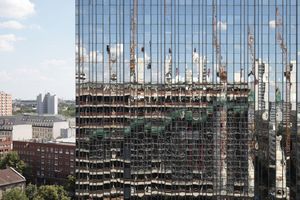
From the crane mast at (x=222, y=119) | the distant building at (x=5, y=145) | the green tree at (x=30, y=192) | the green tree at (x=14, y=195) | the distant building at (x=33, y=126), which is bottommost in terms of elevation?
the green tree at (x=30, y=192)

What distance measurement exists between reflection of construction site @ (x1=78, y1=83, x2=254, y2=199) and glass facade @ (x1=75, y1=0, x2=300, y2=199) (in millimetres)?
124

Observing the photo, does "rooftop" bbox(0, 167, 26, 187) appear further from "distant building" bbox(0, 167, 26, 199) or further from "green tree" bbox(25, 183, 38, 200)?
"green tree" bbox(25, 183, 38, 200)

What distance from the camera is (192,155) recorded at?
2136 inches

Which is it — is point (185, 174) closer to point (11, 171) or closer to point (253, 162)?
point (253, 162)

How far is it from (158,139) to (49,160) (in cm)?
7107

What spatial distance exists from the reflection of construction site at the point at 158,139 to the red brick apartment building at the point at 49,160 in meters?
60.3

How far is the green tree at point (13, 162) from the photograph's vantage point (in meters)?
116

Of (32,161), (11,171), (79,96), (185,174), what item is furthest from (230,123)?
(32,161)

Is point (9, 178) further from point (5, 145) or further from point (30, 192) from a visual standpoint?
point (5, 145)

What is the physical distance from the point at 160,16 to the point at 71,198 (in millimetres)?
50859

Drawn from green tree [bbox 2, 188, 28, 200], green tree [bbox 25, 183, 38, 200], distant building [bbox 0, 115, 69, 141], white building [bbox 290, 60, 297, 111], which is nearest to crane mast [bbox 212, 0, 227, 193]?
white building [bbox 290, 60, 297, 111]

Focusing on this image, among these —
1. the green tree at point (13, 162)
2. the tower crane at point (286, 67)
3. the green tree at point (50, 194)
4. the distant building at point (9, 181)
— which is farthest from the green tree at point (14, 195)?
the tower crane at point (286, 67)

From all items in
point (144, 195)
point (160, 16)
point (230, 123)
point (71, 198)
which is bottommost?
point (71, 198)

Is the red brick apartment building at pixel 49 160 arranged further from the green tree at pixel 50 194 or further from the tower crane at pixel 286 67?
the tower crane at pixel 286 67
